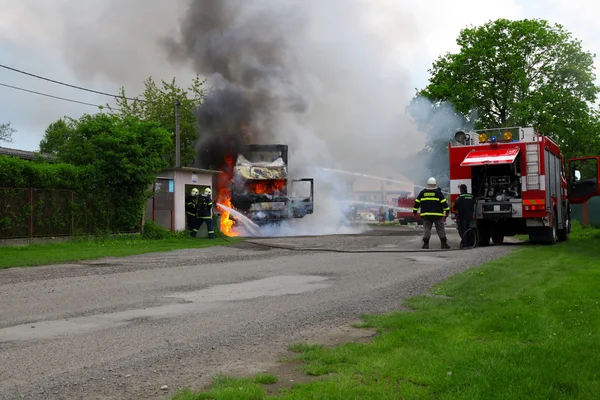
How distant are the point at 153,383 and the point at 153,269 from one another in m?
7.82

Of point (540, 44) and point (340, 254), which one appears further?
point (540, 44)

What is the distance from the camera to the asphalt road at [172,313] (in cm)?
477

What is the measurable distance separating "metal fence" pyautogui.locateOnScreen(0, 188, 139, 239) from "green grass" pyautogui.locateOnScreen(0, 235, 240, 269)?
51 centimetres

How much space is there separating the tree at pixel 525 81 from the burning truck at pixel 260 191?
17995 millimetres

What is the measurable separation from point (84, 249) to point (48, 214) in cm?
288

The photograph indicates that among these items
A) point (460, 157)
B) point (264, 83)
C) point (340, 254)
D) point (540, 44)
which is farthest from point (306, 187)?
point (540, 44)

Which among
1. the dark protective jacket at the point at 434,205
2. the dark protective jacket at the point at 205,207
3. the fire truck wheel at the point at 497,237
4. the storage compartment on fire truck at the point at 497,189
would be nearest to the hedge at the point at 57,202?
the dark protective jacket at the point at 205,207

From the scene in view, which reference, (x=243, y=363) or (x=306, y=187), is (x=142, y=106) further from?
(x=243, y=363)

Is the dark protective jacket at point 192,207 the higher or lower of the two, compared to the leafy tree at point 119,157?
lower

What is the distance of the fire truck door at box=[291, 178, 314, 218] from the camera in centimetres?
2672

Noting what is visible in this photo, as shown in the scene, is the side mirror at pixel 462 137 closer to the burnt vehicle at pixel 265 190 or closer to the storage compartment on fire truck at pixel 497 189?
the storage compartment on fire truck at pixel 497 189

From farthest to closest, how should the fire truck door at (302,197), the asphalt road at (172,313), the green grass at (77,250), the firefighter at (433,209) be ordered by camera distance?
the fire truck door at (302,197), the firefighter at (433,209), the green grass at (77,250), the asphalt road at (172,313)

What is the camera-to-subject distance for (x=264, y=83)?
102 ft

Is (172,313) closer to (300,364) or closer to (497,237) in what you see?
(300,364)
